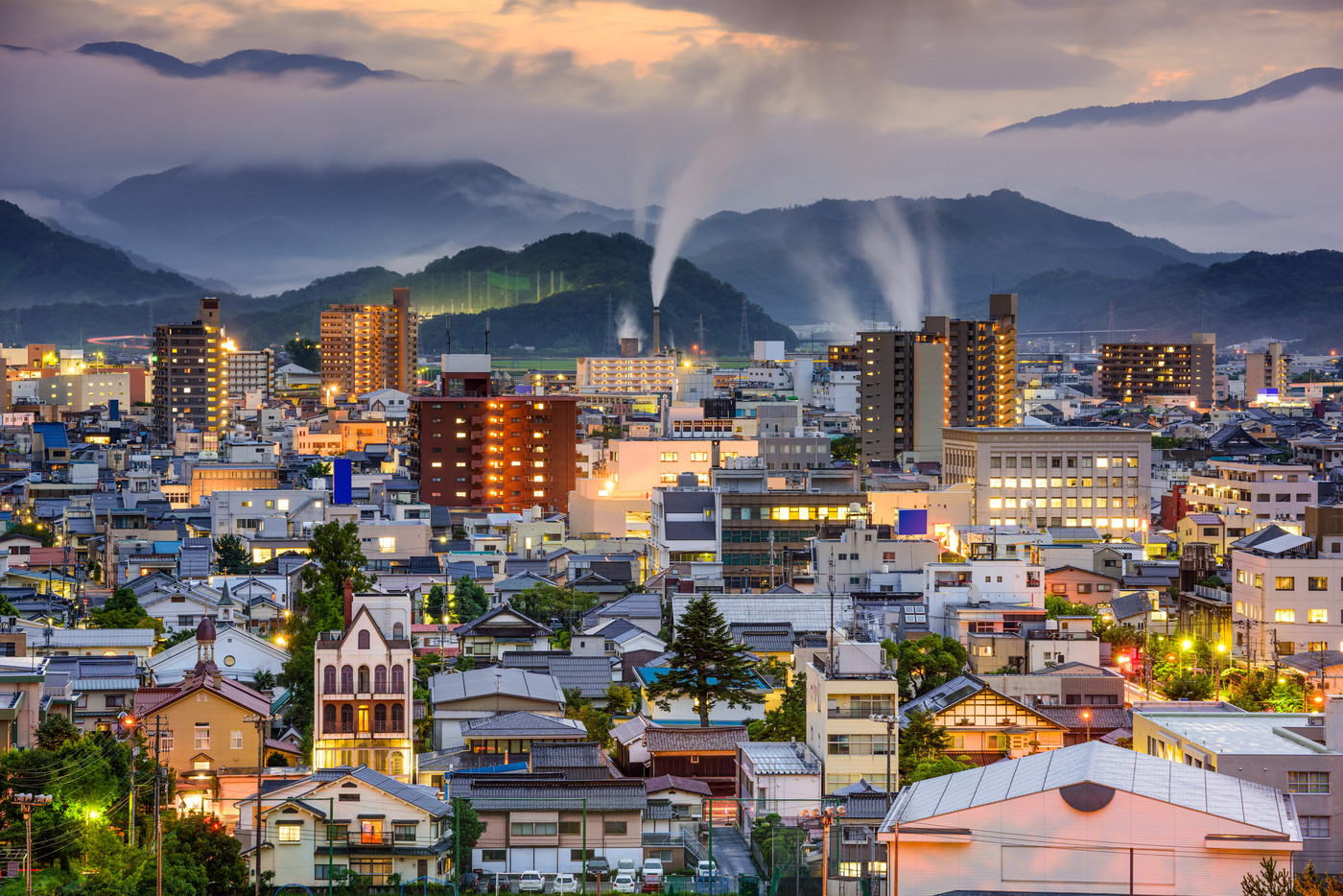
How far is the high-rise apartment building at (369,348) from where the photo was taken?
105125 millimetres

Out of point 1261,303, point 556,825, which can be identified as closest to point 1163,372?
point 1261,303

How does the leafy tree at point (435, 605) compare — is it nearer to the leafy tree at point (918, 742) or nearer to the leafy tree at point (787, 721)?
the leafy tree at point (787, 721)

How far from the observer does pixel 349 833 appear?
16.7 m

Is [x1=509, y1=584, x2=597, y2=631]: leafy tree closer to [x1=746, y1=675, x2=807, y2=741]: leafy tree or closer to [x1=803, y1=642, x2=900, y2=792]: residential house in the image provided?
[x1=746, y1=675, x2=807, y2=741]: leafy tree

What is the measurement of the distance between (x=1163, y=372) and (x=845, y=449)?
50.1m

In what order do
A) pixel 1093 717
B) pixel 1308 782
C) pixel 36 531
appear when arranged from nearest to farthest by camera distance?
1. pixel 1308 782
2. pixel 1093 717
3. pixel 36 531

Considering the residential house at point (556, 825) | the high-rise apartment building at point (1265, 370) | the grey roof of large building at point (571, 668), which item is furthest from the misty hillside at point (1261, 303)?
the residential house at point (556, 825)

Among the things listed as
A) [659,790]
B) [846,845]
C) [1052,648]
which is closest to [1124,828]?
[846,845]

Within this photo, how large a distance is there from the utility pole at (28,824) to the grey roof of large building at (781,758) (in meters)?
7.41

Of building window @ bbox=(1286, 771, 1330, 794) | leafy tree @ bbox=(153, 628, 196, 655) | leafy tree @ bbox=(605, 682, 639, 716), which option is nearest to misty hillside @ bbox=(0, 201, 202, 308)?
leafy tree @ bbox=(153, 628, 196, 655)

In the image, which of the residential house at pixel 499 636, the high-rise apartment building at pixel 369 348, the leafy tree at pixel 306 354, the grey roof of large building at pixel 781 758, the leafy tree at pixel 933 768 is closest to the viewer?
the grey roof of large building at pixel 781 758

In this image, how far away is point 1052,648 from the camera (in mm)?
25484

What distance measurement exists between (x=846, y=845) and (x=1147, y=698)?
919cm

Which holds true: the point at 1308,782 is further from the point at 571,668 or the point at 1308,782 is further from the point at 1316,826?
the point at 571,668
